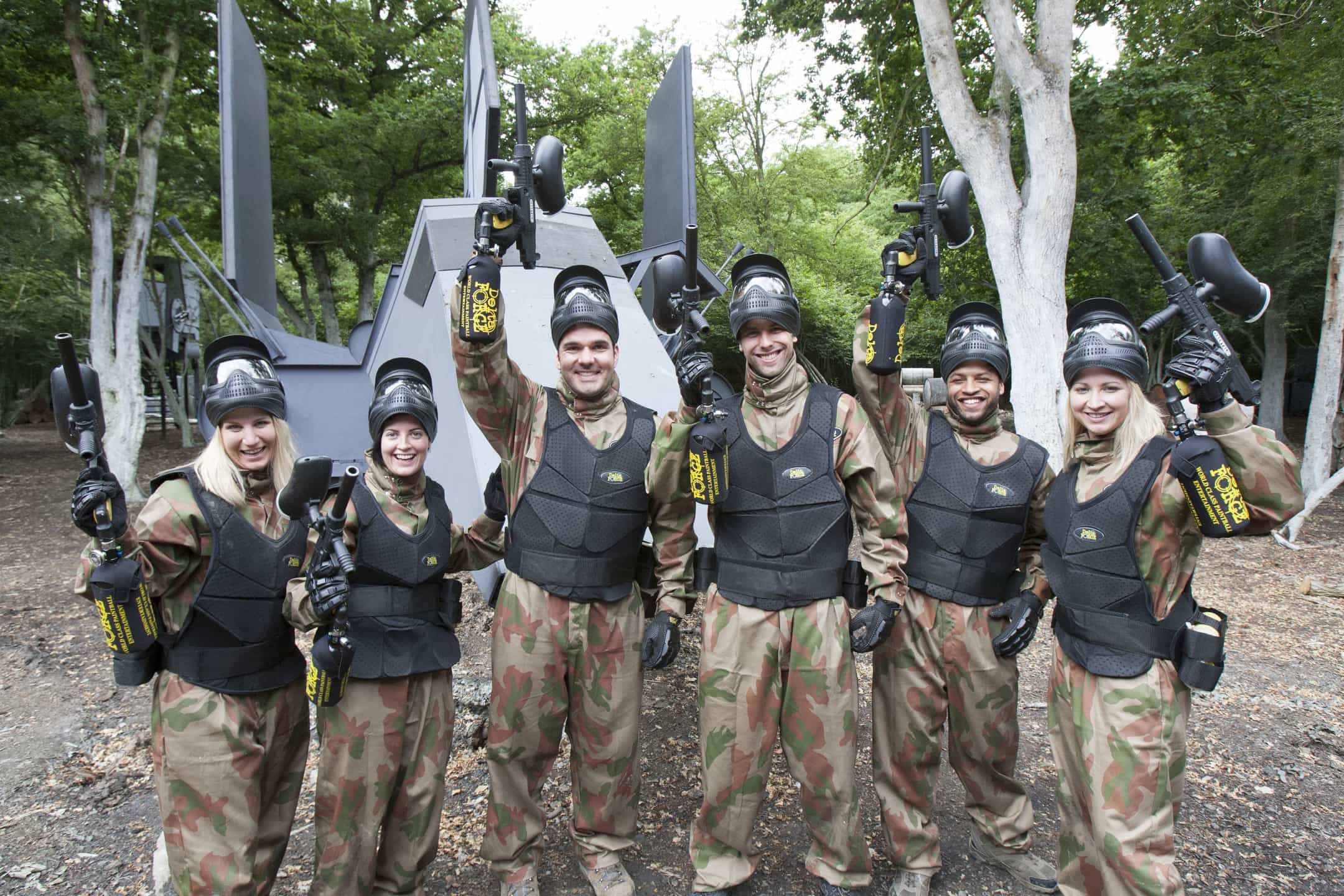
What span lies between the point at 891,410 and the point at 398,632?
2.15 meters

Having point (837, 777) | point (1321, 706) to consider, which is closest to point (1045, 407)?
point (1321, 706)

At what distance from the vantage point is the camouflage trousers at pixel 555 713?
128 inches

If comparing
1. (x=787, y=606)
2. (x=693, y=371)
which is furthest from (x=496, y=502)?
(x=787, y=606)

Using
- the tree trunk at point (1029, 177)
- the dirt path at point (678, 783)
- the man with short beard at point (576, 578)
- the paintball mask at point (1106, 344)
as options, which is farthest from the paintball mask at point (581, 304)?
the tree trunk at point (1029, 177)

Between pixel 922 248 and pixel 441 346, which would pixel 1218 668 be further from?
pixel 441 346

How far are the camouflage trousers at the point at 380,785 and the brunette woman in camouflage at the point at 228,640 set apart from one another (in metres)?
0.18

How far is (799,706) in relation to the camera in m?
3.18

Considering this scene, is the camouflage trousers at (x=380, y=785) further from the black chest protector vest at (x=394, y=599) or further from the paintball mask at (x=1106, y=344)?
the paintball mask at (x=1106, y=344)

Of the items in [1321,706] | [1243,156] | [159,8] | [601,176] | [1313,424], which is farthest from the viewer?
[601,176]

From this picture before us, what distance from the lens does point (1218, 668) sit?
2688mm

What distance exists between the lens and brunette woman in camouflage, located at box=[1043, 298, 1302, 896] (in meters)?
2.62

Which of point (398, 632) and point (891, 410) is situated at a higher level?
point (891, 410)

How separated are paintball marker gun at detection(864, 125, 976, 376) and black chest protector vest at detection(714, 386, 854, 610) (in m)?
0.27

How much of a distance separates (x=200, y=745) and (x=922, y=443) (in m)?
2.95
